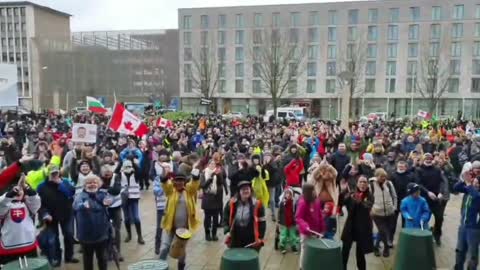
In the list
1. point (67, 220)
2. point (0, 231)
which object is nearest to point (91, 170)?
point (67, 220)

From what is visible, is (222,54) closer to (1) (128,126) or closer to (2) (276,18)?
(2) (276,18)

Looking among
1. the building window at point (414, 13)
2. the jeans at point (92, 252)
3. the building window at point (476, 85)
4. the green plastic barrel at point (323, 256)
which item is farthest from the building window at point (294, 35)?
the jeans at point (92, 252)

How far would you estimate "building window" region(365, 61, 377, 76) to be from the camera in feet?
206

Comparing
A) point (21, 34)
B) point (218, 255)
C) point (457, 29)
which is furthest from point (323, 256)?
point (21, 34)

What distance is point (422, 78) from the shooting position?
5878cm

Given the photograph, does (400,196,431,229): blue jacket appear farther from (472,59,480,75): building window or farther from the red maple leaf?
(472,59,480,75): building window

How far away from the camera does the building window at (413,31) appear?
203ft

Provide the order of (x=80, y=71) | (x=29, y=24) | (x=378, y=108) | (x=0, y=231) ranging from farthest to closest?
(x=29, y=24)
(x=80, y=71)
(x=378, y=108)
(x=0, y=231)

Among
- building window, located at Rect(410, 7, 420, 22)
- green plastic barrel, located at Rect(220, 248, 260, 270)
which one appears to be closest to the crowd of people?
green plastic barrel, located at Rect(220, 248, 260, 270)

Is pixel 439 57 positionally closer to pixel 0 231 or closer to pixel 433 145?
pixel 433 145

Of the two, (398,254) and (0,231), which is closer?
(0,231)

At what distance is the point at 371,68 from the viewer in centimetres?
6312

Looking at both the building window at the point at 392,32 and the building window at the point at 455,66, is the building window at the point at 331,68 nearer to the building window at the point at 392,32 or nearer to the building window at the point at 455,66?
the building window at the point at 392,32

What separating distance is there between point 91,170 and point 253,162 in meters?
3.19
